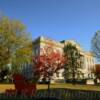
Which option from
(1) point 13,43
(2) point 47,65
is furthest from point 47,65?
(1) point 13,43

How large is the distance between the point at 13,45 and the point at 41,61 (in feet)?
57.3

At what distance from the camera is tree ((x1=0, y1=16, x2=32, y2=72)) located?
46094 mm

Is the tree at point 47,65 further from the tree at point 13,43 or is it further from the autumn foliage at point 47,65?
the tree at point 13,43

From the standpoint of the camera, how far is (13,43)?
4700 centimetres

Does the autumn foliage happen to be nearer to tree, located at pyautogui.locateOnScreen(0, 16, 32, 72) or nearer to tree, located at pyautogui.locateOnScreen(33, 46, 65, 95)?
tree, located at pyautogui.locateOnScreen(33, 46, 65, 95)

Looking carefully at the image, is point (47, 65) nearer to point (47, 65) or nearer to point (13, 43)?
point (47, 65)

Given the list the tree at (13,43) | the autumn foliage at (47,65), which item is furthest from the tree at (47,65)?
the tree at (13,43)

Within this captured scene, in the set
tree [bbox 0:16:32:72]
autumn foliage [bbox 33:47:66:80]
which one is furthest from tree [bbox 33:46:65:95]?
tree [bbox 0:16:32:72]

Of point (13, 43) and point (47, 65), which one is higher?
point (13, 43)

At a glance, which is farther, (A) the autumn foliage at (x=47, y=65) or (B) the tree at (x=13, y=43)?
(B) the tree at (x=13, y=43)

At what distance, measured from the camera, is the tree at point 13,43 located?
151ft

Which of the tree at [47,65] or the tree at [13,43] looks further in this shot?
the tree at [13,43]

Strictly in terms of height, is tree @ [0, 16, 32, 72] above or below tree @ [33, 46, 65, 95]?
above

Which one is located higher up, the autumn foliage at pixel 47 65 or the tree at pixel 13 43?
the tree at pixel 13 43
